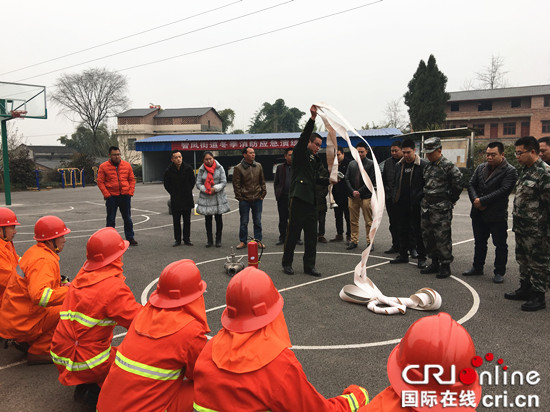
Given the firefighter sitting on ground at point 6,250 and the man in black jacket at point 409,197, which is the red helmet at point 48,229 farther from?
the man in black jacket at point 409,197

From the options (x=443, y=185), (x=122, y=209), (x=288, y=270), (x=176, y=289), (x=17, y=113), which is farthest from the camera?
(x=17, y=113)

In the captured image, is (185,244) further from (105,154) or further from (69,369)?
(105,154)

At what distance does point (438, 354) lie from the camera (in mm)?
1529

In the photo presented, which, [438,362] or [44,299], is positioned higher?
[438,362]

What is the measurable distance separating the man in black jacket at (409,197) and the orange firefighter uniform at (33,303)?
19.2 ft

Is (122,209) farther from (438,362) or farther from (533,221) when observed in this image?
(438,362)

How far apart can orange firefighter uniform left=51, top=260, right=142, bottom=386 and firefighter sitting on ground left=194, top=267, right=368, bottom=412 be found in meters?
1.42

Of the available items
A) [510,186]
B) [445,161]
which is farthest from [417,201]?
[510,186]

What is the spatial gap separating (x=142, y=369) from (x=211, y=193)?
6.96m

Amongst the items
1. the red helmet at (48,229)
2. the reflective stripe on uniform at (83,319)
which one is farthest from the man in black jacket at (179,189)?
the reflective stripe on uniform at (83,319)

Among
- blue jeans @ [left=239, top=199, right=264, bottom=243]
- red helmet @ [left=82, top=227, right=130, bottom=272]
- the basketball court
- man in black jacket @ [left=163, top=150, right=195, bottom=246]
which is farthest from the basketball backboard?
red helmet @ [left=82, top=227, right=130, bottom=272]

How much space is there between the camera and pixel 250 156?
30.1 feet

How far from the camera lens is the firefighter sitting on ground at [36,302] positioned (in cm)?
388

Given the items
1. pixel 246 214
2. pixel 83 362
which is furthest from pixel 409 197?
pixel 83 362
